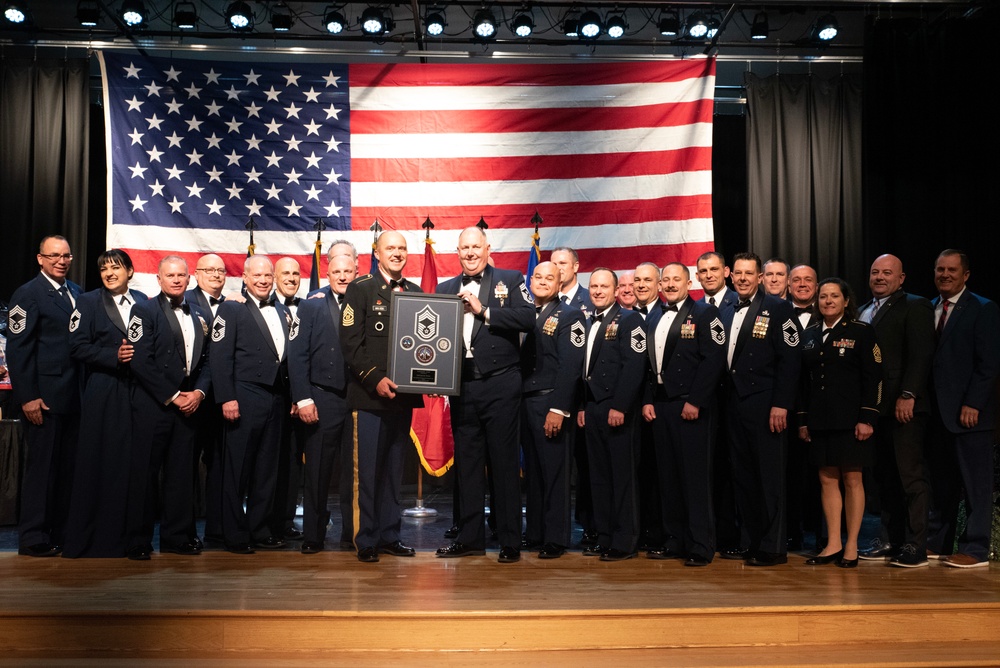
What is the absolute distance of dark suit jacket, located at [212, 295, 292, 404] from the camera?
16.9ft

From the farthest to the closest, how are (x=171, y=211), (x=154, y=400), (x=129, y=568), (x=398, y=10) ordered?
(x=398, y=10), (x=171, y=211), (x=154, y=400), (x=129, y=568)

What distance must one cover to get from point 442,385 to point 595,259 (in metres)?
3.31

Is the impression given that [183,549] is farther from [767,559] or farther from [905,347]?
[905,347]

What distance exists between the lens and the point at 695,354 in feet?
16.4

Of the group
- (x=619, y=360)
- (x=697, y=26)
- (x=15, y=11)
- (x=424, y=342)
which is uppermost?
(x=15, y=11)

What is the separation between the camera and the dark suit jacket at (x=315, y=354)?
5156mm

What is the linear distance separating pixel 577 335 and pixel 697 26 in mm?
4000

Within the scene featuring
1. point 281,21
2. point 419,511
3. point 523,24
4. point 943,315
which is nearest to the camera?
point 943,315

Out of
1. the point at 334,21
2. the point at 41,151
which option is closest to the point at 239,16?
the point at 334,21

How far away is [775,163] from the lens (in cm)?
865

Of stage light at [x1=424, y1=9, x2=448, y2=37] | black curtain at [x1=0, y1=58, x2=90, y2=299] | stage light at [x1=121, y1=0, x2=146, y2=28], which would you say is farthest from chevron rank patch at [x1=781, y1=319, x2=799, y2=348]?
black curtain at [x1=0, y1=58, x2=90, y2=299]

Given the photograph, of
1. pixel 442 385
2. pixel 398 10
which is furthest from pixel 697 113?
pixel 442 385

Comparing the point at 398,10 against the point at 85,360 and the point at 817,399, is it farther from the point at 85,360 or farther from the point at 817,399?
the point at 817,399

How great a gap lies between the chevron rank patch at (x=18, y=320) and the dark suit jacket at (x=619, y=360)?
3.33 meters
